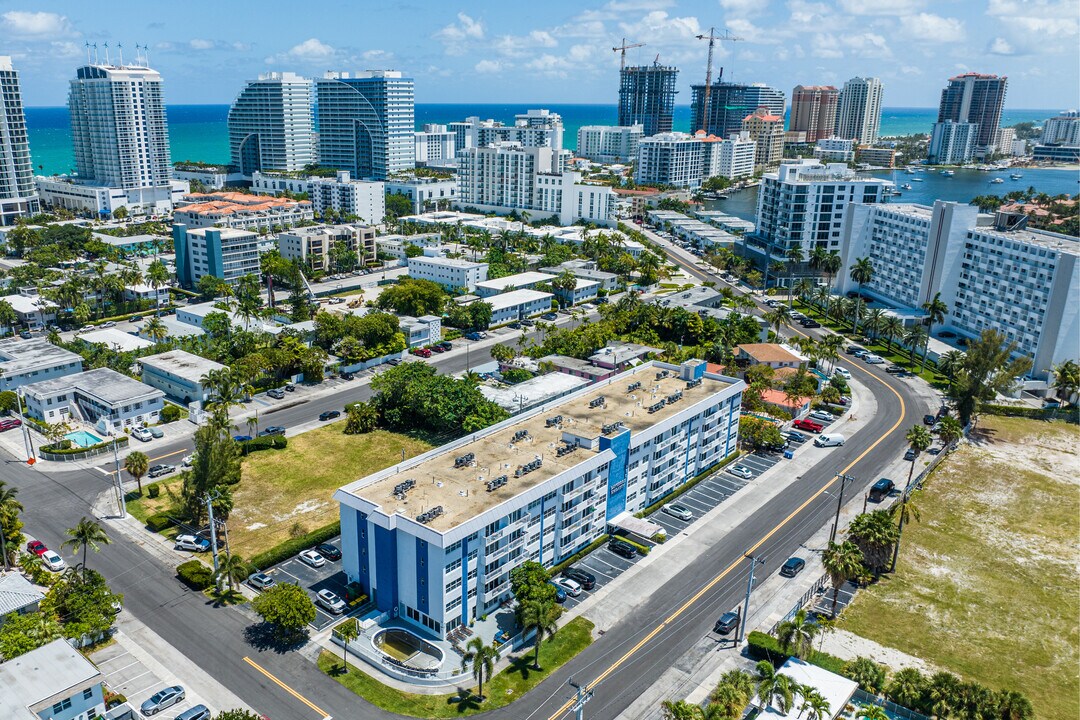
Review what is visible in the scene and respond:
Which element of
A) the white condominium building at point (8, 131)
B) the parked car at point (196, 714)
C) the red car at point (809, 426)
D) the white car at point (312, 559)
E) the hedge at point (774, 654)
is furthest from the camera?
the white condominium building at point (8, 131)

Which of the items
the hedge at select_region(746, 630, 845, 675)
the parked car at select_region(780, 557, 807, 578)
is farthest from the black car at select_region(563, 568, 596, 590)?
the parked car at select_region(780, 557, 807, 578)

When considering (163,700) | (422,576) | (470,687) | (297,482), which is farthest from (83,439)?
(470,687)

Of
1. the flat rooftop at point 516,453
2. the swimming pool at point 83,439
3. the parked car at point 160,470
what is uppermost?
the flat rooftop at point 516,453

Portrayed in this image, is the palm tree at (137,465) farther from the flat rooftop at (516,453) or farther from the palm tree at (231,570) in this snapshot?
the flat rooftop at (516,453)

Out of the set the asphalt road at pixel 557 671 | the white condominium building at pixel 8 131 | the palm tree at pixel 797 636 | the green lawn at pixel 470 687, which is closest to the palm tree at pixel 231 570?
the asphalt road at pixel 557 671

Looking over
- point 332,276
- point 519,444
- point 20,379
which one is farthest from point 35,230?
point 519,444

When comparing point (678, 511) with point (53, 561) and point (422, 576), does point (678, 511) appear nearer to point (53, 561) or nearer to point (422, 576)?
point (422, 576)

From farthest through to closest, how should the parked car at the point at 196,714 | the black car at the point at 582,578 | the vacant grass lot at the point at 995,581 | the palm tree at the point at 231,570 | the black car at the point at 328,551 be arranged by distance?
the black car at the point at 328,551 < the black car at the point at 582,578 < the palm tree at the point at 231,570 < the vacant grass lot at the point at 995,581 < the parked car at the point at 196,714

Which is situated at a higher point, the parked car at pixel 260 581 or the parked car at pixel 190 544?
the parked car at pixel 190 544
